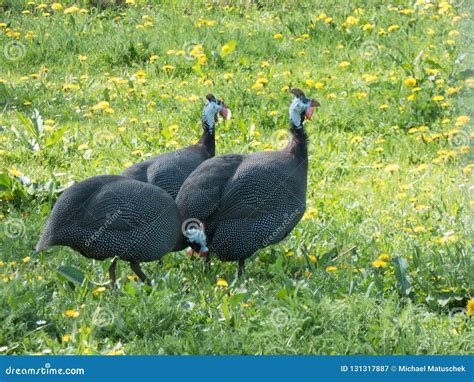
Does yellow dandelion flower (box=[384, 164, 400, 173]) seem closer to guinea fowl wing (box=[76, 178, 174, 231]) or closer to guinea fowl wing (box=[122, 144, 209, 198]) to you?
guinea fowl wing (box=[122, 144, 209, 198])

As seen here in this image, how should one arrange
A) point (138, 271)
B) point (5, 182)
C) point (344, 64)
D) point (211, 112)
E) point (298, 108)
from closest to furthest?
point (138, 271), point (298, 108), point (211, 112), point (5, 182), point (344, 64)

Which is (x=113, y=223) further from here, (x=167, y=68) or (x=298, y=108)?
(x=167, y=68)

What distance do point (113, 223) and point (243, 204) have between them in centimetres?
75

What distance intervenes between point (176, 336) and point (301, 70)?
188 inches

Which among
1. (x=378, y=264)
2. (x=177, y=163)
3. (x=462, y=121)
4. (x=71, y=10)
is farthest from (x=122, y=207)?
(x=71, y=10)

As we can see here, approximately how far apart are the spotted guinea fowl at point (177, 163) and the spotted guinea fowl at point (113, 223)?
21.0 inches

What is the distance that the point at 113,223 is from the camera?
545 centimetres

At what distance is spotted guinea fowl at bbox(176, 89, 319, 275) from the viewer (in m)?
5.77

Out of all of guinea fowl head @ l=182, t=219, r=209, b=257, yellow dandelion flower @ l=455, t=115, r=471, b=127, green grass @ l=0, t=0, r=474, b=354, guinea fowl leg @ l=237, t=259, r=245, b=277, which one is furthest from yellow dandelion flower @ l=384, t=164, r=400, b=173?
guinea fowl head @ l=182, t=219, r=209, b=257

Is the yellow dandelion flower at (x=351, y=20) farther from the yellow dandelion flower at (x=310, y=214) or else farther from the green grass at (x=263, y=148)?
the yellow dandelion flower at (x=310, y=214)

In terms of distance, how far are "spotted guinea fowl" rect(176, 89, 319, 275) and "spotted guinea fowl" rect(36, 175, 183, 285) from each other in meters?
0.26

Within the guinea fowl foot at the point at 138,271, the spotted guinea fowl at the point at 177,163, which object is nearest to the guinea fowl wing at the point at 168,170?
the spotted guinea fowl at the point at 177,163

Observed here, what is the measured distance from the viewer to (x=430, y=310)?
521cm

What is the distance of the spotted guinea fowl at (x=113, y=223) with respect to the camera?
215 inches
